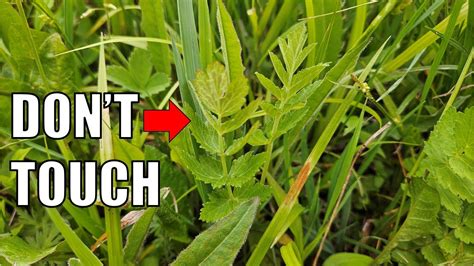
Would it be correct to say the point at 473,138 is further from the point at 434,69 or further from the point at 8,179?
the point at 8,179

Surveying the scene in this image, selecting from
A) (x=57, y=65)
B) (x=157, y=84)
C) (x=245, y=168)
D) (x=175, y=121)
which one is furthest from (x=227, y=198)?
(x=57, y=65)

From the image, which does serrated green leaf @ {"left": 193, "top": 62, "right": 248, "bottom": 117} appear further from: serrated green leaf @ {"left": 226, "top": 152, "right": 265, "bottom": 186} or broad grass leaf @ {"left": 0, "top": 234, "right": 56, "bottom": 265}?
broad grass leaf @ {"left": 0, "top": 234, "right": 56, "bottom": 265}

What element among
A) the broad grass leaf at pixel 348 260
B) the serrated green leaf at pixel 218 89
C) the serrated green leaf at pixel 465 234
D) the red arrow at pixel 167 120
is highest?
the serrated green leaf at pixel 218 89

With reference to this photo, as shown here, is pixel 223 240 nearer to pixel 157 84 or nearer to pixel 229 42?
pixel 229 42

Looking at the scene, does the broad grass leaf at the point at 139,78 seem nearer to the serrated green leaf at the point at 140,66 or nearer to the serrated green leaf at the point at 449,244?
the serrated green leaf at the point at 140,66

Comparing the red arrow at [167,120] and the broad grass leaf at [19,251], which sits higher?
the red arrow at [167,120]

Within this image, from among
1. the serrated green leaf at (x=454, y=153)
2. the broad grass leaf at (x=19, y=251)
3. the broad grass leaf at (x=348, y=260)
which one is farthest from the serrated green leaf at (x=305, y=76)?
the broad grass leaf at (x=19, y=251)

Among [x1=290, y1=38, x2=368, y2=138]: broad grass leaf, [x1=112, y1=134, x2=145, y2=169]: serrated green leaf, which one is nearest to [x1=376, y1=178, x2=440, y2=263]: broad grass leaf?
[x1=290, y1=38, x2=368, y2=138]: broad grass leaf
